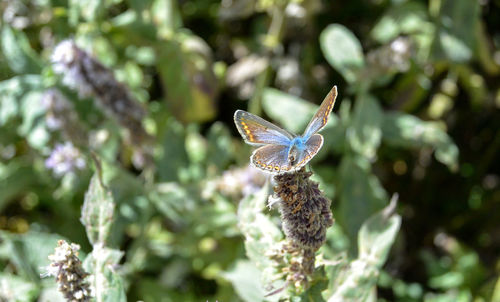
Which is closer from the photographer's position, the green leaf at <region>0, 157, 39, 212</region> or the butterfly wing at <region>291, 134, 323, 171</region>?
the butterfly wing at <region>291, 134, 323, 171</region>

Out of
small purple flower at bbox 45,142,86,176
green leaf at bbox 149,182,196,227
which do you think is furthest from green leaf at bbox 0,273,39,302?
green leaf at bbox 149,182,196,227

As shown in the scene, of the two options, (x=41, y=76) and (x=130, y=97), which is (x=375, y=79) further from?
(x=41, y=76)

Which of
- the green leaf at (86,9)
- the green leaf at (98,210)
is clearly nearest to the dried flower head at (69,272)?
the green leaf at (98,210)

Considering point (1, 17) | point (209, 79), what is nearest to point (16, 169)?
point (1, 17)

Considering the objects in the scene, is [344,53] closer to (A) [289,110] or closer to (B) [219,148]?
(A) [289,110]

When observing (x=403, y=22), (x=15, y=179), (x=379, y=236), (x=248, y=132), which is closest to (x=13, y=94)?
(x=15, y=179)

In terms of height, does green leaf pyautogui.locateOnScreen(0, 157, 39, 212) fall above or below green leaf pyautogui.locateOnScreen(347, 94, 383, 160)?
above

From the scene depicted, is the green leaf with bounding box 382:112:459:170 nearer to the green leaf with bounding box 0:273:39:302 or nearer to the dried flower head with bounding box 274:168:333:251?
the dried flower head with bounding box 274:168:333:251
